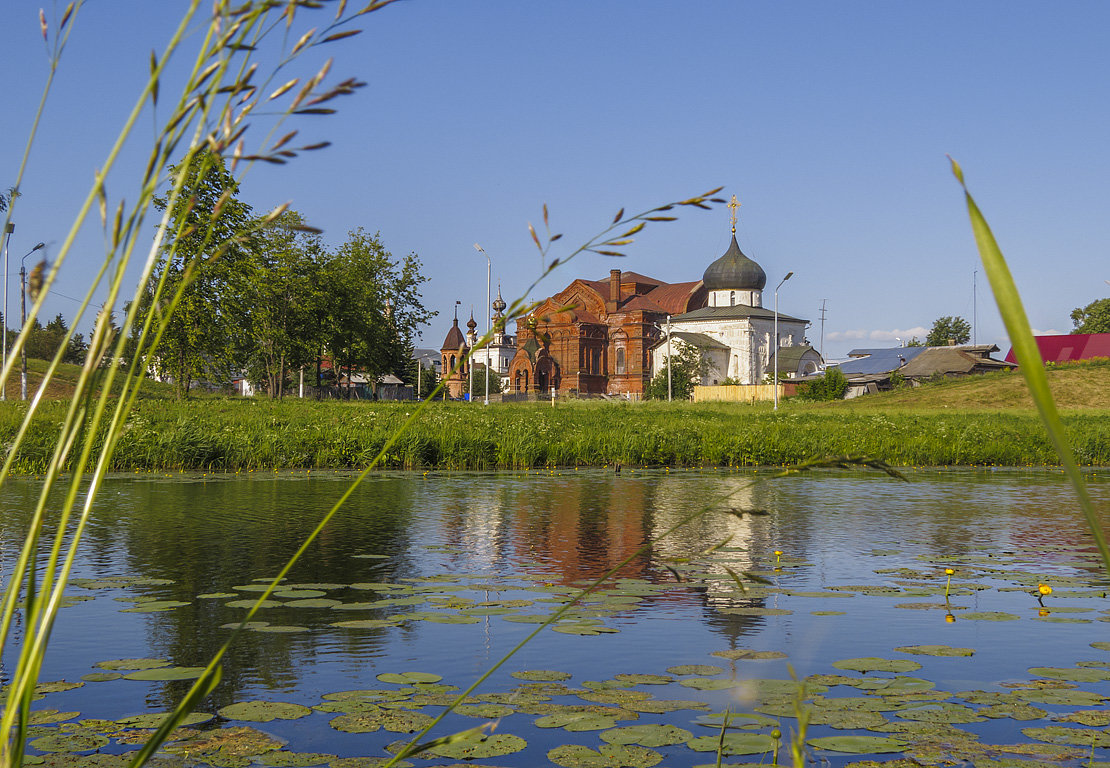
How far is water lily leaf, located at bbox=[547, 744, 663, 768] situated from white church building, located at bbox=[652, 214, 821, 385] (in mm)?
73036

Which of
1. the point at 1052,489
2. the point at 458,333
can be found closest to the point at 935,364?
the point at 458,333

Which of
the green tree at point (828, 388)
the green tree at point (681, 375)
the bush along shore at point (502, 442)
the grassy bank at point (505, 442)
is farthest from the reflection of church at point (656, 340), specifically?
the bush along shore at point (502, 442)

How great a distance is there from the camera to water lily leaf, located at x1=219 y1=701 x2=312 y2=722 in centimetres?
377

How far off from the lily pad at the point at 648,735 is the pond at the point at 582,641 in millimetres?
14

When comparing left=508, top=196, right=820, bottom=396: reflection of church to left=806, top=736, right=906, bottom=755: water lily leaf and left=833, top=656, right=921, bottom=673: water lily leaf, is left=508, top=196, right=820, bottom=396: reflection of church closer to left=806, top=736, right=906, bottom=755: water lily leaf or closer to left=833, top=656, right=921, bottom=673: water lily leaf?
left=833, top=656, right=921, bottom=673: water lily leaf

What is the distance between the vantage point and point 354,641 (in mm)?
5066

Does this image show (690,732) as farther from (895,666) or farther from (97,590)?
(97,590)

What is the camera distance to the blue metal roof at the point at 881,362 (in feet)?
277

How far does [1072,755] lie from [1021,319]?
10.1 feet

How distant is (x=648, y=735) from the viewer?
3543 mm

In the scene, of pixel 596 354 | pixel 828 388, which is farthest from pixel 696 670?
pixel 596 354

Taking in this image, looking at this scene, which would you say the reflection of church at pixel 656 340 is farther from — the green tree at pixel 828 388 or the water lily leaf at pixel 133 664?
the water lily leaf at pixel 133 664

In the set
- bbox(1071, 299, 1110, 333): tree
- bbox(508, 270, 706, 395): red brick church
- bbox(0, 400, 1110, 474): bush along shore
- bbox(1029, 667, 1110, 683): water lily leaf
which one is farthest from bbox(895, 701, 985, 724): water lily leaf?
bbox(1071, 299, 1110, 333): tree

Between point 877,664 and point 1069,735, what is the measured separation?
3.51ft
